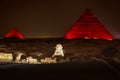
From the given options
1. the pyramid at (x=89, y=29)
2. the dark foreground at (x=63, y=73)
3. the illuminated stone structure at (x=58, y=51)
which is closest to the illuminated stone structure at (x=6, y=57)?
the illuminated stone structure at (x=58, y=51)

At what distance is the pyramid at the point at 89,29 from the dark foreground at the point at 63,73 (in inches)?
78.6

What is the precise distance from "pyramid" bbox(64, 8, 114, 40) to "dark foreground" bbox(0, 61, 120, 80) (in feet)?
6.55

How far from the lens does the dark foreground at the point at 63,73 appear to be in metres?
1.72

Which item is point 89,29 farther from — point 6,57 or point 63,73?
point 63,73

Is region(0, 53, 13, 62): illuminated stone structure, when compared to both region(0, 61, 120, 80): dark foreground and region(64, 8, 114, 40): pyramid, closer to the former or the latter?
region(64, 8, 114, 40): pyramid

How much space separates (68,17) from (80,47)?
1.03m

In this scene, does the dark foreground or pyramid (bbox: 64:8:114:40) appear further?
pyramid (bbox: 64:8:114:40)

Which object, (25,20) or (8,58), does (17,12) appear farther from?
(8,58)

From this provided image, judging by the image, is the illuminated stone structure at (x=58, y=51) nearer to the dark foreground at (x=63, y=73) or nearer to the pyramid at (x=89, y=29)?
the pyramid at (x=89, y=29)

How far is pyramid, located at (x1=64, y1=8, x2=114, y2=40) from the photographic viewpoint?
158 inches

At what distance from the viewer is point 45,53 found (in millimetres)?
3564

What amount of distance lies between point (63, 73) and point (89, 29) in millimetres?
2292

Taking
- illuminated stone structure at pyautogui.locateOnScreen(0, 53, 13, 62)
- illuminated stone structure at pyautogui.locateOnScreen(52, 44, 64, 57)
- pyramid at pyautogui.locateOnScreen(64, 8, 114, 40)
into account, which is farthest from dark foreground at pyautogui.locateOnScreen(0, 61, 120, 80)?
pyramid at pyautogui.locateOnScreen(64, 8, 114, 40)

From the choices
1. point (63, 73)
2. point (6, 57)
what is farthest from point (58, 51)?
point (63, 73)
